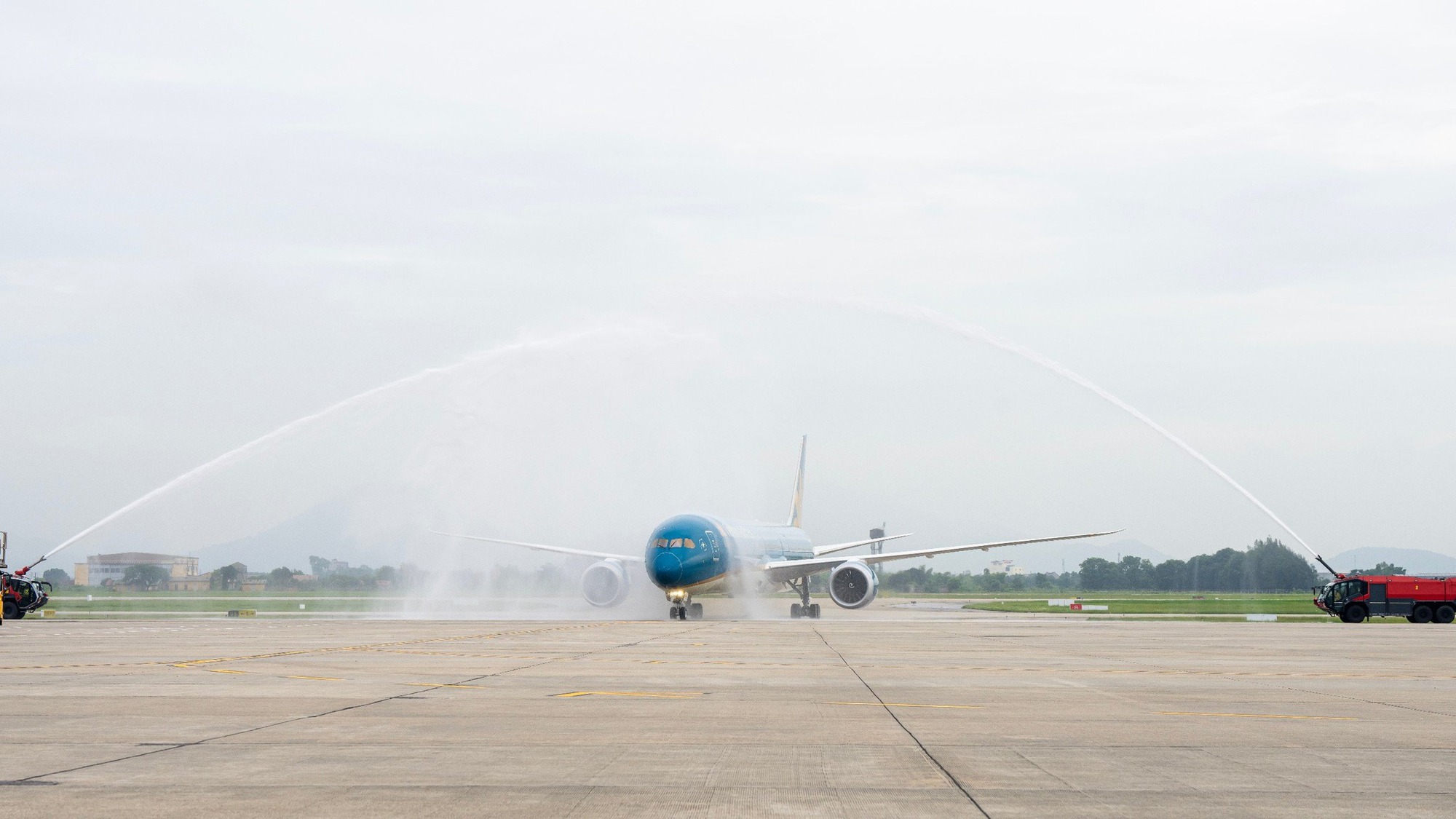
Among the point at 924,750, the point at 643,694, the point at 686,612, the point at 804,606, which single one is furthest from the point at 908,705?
the point at 804,606

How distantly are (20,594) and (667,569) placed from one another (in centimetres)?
2586

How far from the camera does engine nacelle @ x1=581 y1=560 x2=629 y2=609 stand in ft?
190

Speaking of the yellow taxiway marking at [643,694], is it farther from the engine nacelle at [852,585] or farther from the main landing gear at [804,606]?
the main landing gear at [804,606]

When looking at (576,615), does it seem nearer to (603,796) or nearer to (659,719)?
(659,719)

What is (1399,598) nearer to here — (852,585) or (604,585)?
(852,585)

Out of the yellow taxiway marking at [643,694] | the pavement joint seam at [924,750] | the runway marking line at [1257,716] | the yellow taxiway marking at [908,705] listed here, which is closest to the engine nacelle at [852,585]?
the pavement joint seam at [924,750]

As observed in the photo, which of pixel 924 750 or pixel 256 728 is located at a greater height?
pixel 924 750

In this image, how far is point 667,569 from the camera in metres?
51.5

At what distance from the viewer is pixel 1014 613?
71500 mm

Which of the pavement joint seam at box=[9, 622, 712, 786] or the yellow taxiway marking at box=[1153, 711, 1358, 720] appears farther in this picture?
the yellow taxiway marking at box=[1153, 711, 1358, 720]

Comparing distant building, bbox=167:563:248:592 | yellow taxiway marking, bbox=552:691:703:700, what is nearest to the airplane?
yellow taxiway marking, bbox=552:691:703:700

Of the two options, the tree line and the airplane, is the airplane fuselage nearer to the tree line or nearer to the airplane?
the airplane

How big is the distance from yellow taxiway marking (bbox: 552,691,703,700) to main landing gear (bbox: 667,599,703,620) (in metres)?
33.8

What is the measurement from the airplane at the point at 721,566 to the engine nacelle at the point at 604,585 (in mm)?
34
